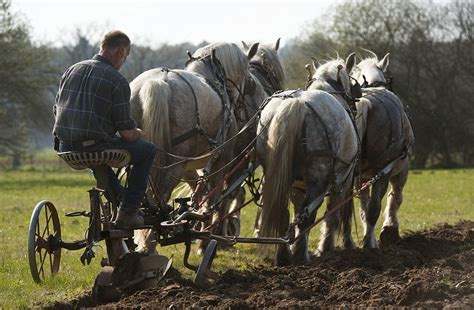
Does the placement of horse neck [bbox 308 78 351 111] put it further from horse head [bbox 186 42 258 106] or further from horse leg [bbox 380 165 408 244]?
horse leg [bbox 380 165 408 244]

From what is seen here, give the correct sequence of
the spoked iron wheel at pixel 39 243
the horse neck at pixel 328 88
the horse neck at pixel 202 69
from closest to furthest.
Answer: the spoked iron wheel at pixel 39 243 < the horse neck at pixel 328 88 < the horse neck at pixel 202 69

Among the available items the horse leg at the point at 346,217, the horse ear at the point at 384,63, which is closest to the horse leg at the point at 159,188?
the horse leg at the point at 346,217

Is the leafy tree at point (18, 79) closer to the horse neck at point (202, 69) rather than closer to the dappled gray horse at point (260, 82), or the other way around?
the dappled gray horse at point (260, 82)

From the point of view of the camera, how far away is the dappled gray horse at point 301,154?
24.7ft

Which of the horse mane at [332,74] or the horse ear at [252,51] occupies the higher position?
the horse ear at [252,51]

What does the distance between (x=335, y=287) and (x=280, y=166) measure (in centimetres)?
160

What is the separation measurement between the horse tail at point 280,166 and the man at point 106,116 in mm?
1354

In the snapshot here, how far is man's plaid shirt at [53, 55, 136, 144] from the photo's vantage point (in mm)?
6402

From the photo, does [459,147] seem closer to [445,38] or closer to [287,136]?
[445,38]

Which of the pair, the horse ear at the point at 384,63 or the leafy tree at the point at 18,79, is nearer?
the horse ear at the point at 384,63

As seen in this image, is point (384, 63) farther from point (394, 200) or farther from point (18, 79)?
point (18, 79)

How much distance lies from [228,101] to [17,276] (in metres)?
2.98

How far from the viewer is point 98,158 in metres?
6.48

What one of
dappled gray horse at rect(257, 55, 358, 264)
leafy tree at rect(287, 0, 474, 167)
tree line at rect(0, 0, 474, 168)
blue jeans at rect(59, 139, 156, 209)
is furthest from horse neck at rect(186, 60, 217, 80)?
leafy tree at rect(287, 0, 474, 167)
